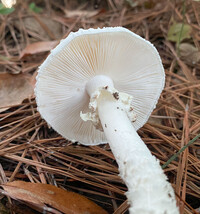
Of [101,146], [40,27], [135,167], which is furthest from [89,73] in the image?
[40,27]

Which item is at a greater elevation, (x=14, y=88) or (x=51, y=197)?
(x=14, y=88)

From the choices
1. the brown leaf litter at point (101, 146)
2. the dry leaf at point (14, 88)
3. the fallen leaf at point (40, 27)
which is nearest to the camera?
the brown leaf litter at point (101, 146)

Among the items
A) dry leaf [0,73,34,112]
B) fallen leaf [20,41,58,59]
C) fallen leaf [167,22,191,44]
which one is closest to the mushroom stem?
dry leaf [0,73,34,112]

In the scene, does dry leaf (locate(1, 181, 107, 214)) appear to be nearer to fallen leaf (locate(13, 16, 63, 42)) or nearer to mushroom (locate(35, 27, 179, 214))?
mushroom (locate(35, 27, 179, 214))

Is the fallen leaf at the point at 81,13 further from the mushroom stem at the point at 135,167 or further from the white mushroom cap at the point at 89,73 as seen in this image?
the mushroom stem at the point at 135,167

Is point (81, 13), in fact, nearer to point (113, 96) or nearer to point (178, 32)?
point (178, 32)

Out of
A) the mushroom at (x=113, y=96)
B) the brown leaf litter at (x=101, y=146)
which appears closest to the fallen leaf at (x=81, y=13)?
the brown leaf litter at (x=101, y=146)

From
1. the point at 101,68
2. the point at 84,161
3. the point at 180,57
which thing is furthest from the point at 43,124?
the point at 180,57
